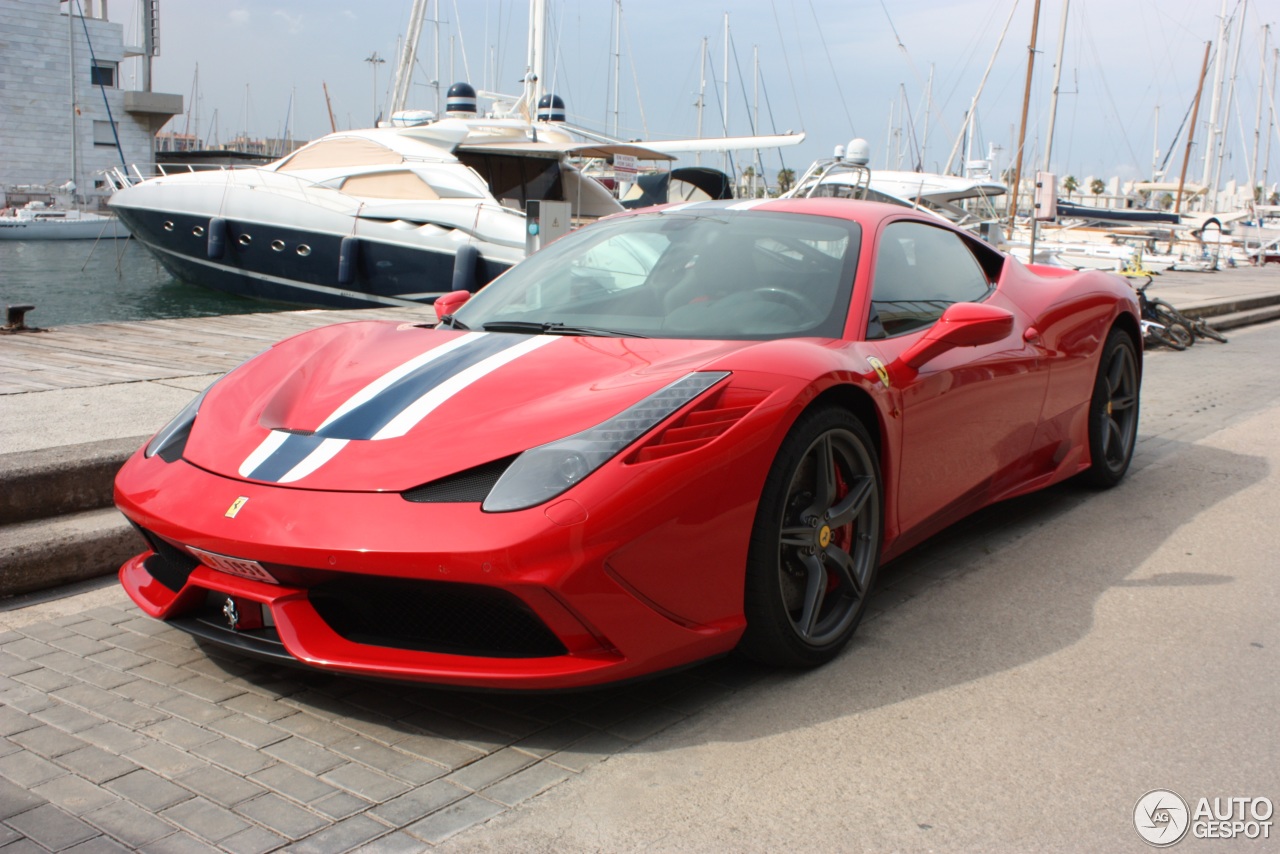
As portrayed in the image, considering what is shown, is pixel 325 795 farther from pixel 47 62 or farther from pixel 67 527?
pixel 47 62

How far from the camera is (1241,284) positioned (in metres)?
21.3

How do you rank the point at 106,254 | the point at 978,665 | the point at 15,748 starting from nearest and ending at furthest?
the point at 15,748 < the point at 978,665 < the point at 106,254

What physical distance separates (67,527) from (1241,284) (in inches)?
863

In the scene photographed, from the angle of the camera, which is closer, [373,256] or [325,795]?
[325,795]

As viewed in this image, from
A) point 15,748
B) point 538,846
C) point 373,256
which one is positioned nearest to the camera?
point 538,846

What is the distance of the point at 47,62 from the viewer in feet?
219

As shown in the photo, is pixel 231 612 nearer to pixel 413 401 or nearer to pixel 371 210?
pixel 413 401

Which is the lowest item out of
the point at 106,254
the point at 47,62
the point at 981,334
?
the point at 106,254

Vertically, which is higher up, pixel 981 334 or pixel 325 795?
pixel 981 334

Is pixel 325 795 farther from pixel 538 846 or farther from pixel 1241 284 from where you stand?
pixel 1241 284

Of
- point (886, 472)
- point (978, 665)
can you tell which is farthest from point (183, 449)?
point (978, 665)

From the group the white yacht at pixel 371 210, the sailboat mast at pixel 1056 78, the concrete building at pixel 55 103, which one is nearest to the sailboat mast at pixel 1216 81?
the sailboat mast at pixel 1056 78

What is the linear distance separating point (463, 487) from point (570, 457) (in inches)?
9.4

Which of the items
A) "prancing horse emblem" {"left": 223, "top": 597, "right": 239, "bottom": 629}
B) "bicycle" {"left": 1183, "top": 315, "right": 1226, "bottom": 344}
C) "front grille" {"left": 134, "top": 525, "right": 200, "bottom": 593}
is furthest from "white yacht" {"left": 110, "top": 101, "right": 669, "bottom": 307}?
"prancing horse emblem" {"left": 223, "top": 597, "right": 239, "bottom": 629}
